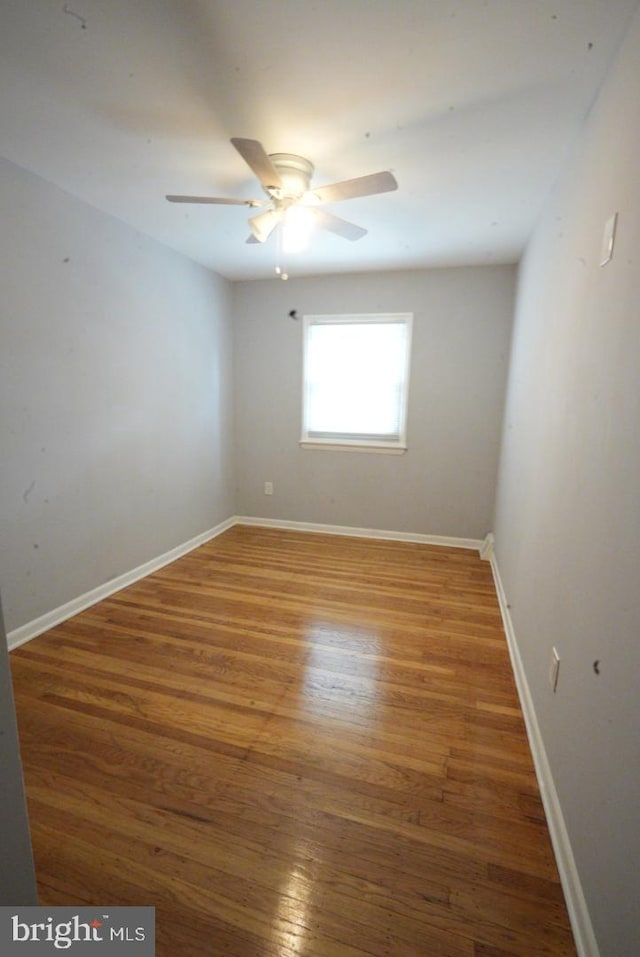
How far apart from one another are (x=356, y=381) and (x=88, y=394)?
2360mm

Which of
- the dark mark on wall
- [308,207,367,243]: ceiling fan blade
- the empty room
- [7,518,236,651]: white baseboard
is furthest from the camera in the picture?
[7,518,236,651]: white baseboard

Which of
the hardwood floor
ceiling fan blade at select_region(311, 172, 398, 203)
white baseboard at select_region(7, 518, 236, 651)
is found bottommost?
the hardwood floor

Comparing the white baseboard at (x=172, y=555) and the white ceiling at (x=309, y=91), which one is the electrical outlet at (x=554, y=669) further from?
the white baseboard at (x=172, y=555)

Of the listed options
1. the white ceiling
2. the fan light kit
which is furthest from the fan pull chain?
the white ceiling

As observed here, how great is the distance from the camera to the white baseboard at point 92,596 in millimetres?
2264

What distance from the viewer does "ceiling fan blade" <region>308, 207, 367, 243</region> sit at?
2.02 m

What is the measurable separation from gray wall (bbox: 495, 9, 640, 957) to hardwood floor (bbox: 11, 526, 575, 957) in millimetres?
262

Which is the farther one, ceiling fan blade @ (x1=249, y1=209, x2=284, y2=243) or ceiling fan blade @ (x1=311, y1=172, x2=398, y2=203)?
ceiling fan blade @ (x1=249, y1=209, x2=284, y2=243)

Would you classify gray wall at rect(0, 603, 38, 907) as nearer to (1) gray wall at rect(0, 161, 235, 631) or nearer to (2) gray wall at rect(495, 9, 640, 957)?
(2) gray wall at rect(495, 9, 640, 957)

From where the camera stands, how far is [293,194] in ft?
6.29

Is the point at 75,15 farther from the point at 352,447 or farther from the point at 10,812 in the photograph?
the point at 352,447

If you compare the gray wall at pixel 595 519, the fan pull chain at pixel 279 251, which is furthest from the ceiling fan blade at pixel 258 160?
the gray wall at pixel 595 519

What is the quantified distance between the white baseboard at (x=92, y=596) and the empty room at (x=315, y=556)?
0.07ft

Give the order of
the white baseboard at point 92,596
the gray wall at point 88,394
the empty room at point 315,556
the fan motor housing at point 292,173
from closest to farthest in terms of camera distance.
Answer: the empty room at point 315,556 < the fan motor housing at point 292,173 < the gray wall at point 88,394 < the white baseboard at point 92,596
